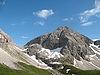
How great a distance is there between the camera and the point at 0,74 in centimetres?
7744

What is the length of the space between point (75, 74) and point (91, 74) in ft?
61.3

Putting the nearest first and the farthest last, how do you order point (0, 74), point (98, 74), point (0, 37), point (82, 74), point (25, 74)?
point (0, 74), point (25, 74), point (98, 74), point (82, 74), point (0, 37)

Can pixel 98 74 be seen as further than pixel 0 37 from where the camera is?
No

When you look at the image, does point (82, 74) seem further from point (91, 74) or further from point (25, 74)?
point (25, 74)

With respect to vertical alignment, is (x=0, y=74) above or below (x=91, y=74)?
below

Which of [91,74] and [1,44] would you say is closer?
A: [91,74]

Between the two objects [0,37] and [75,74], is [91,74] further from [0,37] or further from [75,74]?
[0,37]

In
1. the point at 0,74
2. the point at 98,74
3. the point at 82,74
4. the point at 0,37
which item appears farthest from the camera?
the point at 0,37

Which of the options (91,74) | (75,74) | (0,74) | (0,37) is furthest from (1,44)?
(0,74)

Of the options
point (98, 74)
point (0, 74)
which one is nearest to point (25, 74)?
point (0, 74)

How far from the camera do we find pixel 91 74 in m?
177

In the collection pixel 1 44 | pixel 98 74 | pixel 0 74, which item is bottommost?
pixel 0 74

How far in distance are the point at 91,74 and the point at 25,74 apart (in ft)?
339

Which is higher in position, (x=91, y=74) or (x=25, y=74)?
(x=91, y=74)
